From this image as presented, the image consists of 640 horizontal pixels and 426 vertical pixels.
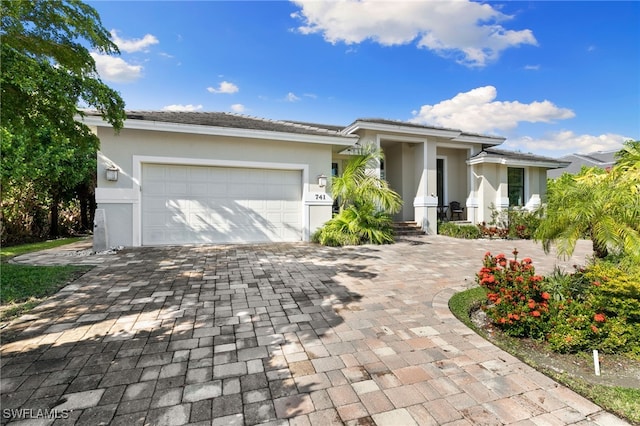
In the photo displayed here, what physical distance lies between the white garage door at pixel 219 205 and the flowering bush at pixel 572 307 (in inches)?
271

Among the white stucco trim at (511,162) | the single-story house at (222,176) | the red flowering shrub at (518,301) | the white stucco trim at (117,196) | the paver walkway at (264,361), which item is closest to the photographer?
the paver walkway at (264,361)

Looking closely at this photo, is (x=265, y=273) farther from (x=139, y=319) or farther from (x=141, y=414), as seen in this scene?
(x=141, y=414)

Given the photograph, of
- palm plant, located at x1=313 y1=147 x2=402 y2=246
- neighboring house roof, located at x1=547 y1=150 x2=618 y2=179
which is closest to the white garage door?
palm plant, located at x1=313 y1=147 x2=402 y2=246

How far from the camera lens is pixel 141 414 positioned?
1817 mm

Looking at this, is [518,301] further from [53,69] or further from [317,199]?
[317,199]

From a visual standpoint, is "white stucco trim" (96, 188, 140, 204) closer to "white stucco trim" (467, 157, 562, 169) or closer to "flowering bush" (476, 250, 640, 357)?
"flowering bush" (476, 250, 640, 357)

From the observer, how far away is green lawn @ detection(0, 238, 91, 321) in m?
3.63

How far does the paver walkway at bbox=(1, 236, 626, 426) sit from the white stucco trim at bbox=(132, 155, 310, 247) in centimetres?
357

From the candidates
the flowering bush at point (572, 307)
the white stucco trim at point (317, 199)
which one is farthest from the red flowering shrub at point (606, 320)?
the white stucco trim at point (317, 199)

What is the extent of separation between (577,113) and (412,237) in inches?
469

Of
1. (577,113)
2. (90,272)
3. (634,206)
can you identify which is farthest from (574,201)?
(577,113)

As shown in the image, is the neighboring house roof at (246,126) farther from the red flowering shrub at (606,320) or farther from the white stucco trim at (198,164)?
the red flowering shrub at (606,320)

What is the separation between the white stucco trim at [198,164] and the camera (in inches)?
316

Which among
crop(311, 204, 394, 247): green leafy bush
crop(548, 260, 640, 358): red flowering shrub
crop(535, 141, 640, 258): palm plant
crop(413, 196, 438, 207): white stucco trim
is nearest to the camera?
crop(548, 260, 640, 358): red flowering shrub
